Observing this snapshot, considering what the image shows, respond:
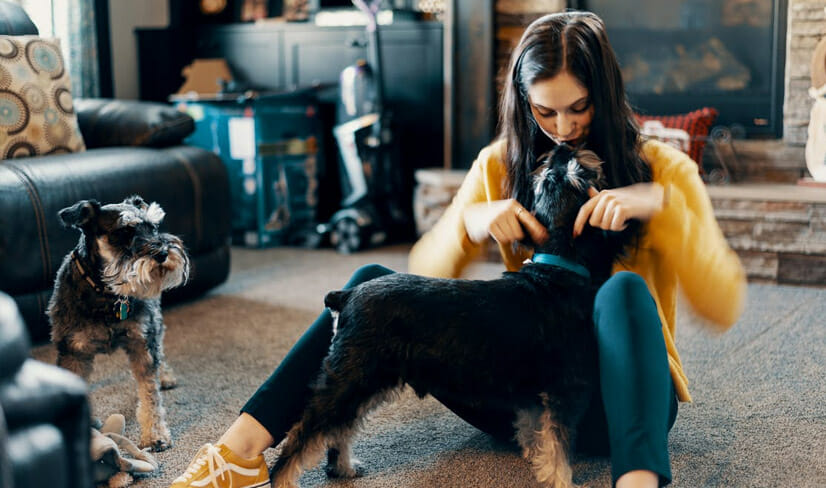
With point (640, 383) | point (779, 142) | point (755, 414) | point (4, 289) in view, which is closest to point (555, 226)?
point (640, 383)

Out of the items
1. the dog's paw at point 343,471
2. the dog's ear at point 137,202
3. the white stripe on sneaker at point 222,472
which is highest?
the dog's ear at point 137,202

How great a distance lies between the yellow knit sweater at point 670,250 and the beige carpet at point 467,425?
0.93ft

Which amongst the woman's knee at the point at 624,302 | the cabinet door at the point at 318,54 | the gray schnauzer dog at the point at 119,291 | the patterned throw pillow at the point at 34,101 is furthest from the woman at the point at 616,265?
the cabinet door at the point at 318,54

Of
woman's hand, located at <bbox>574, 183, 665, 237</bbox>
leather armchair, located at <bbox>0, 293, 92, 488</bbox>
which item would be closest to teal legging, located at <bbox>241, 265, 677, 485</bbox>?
woman's hand, located at <bbox>574, 183, 665, 237</bbox>

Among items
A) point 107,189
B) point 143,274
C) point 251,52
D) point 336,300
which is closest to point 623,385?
point 336,300

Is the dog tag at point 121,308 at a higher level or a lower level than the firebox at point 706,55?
lower

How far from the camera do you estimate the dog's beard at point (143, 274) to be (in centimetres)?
177

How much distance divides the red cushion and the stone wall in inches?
12.1

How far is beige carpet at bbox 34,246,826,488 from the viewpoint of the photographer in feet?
5.45

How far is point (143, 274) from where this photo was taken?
69.7 inches

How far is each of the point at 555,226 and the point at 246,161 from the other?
3068 millimetres

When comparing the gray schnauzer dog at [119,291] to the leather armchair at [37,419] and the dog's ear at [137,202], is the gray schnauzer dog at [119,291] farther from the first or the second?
the leather armchair at [37,419]

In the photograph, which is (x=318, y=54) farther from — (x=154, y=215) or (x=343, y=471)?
(x=343, y=471)

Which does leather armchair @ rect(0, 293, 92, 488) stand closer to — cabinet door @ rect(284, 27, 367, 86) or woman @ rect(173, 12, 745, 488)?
woman @ rect(173, 12, 745, 488)
